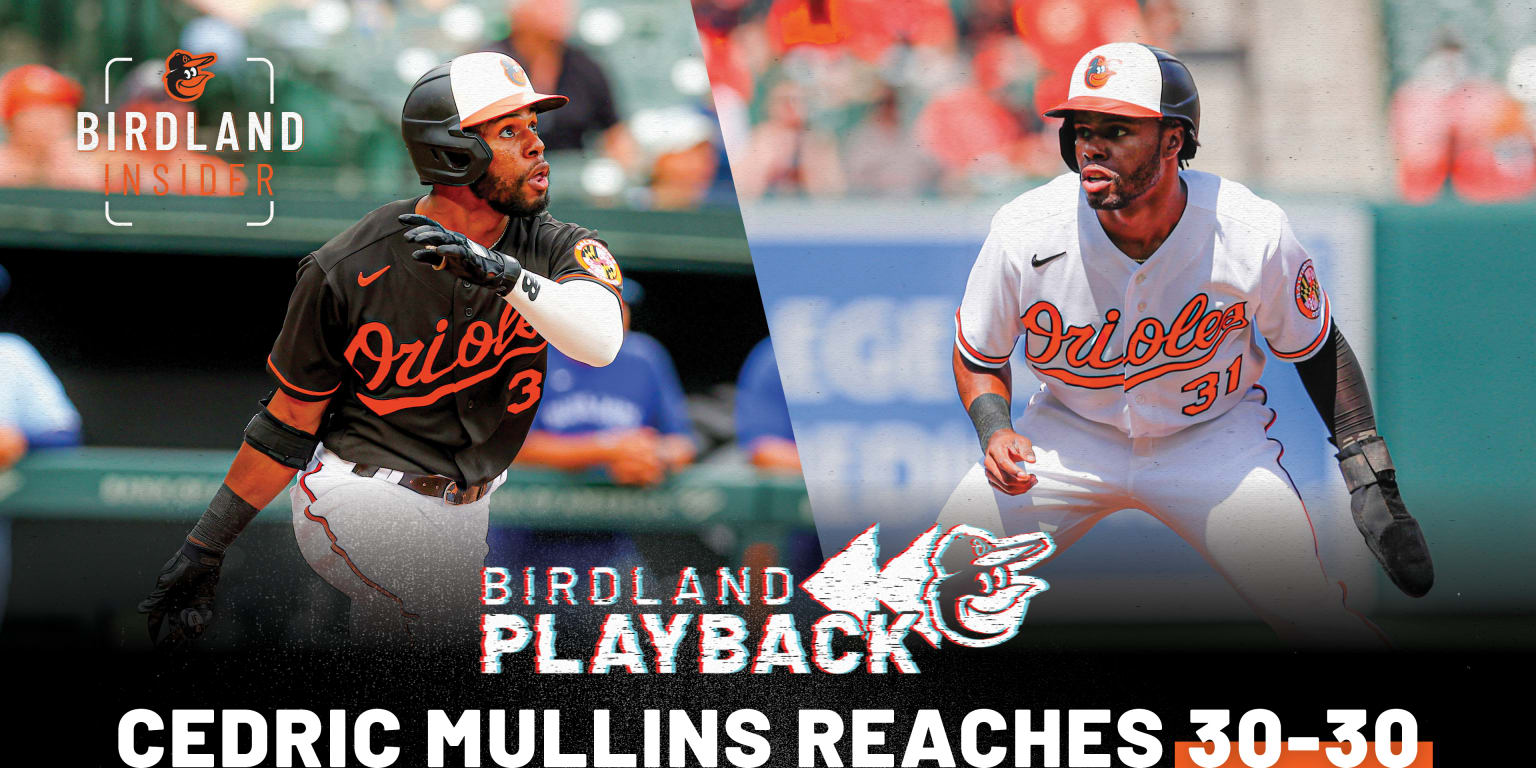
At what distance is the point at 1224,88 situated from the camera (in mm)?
3119

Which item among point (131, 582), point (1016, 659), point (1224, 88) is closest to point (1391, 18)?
point (1224, 88)

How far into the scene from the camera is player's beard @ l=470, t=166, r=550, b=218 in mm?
3102

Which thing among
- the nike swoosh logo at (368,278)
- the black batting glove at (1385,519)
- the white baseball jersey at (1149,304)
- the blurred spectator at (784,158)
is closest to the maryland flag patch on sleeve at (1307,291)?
the white baseball jersey at (1149,304)

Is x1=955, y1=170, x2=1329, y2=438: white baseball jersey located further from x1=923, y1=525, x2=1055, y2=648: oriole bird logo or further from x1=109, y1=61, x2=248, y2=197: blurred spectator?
x1=109, y1=61, x2=248, y2=197: blurred spectator

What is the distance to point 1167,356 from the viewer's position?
3.19 meters

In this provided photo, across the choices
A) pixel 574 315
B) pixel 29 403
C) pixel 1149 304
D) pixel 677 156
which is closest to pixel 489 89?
pixel 677 156

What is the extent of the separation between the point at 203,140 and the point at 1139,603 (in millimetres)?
2307

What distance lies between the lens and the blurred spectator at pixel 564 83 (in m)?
3.17

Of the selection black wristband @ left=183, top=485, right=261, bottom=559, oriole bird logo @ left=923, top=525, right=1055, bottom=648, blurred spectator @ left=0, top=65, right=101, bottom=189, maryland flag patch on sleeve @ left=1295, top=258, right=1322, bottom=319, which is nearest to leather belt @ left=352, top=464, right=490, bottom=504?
black wristband @ left=183, top=485, right=261, bottom=559

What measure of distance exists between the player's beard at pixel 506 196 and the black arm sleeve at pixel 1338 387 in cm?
173

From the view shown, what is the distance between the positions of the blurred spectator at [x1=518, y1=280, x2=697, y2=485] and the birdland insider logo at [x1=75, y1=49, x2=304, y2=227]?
0.77m

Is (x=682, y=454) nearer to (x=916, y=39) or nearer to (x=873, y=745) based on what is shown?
(x=873, y=745)

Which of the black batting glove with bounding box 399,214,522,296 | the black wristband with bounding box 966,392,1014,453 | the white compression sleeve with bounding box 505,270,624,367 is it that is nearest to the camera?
the black batting glove with bounding box 399,214,522,296

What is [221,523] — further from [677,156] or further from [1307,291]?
[1307,291]
